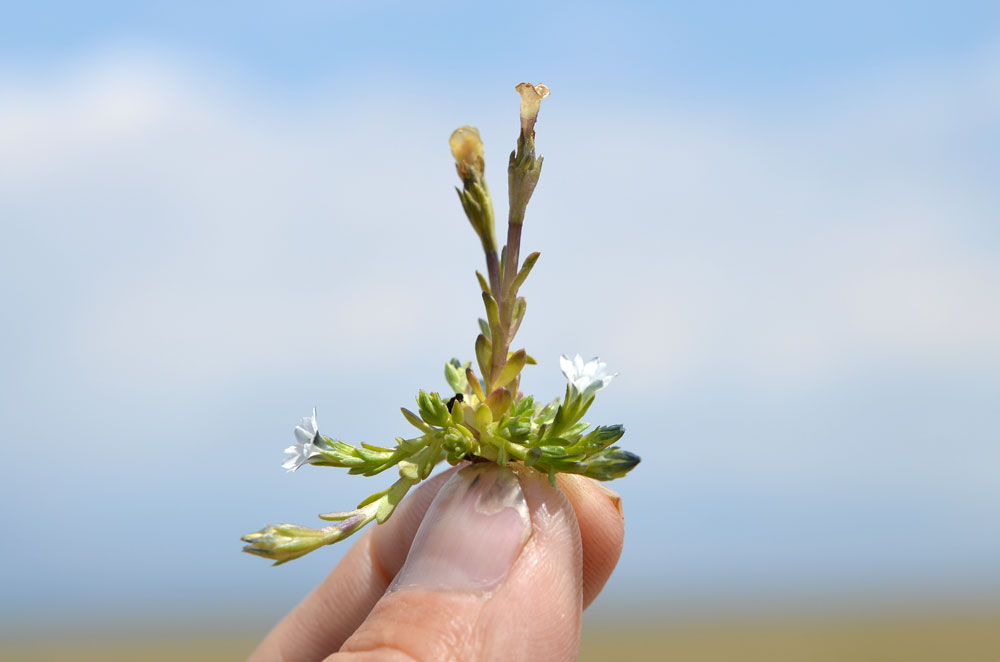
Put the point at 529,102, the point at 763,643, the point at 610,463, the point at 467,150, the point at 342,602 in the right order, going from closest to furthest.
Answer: the point at 610,463
the point at 529,102
the point at 467,150
the point at 342,602
the point at 763,643

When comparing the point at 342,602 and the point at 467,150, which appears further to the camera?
the point at 342,602

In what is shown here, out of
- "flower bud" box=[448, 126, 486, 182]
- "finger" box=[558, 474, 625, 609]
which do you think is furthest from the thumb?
"flower bud" box=[448, 126, 486, 182]

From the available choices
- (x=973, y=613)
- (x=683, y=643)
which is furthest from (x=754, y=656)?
(x=973, y=613)

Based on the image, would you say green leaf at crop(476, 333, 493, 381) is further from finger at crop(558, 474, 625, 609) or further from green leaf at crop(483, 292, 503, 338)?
finger at crop(558, 474, 625, 609)

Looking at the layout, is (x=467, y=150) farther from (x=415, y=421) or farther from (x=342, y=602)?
(x=342, y=602)

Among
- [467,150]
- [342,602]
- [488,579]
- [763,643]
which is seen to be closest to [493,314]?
[467,150]

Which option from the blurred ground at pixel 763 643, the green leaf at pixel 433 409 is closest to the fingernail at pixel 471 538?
the green leaf at pixel 433 409

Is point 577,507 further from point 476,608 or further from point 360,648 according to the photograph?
point 360,648

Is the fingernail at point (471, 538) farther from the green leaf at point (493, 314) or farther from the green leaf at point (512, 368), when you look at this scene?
the green leaf at point (493, 314)
